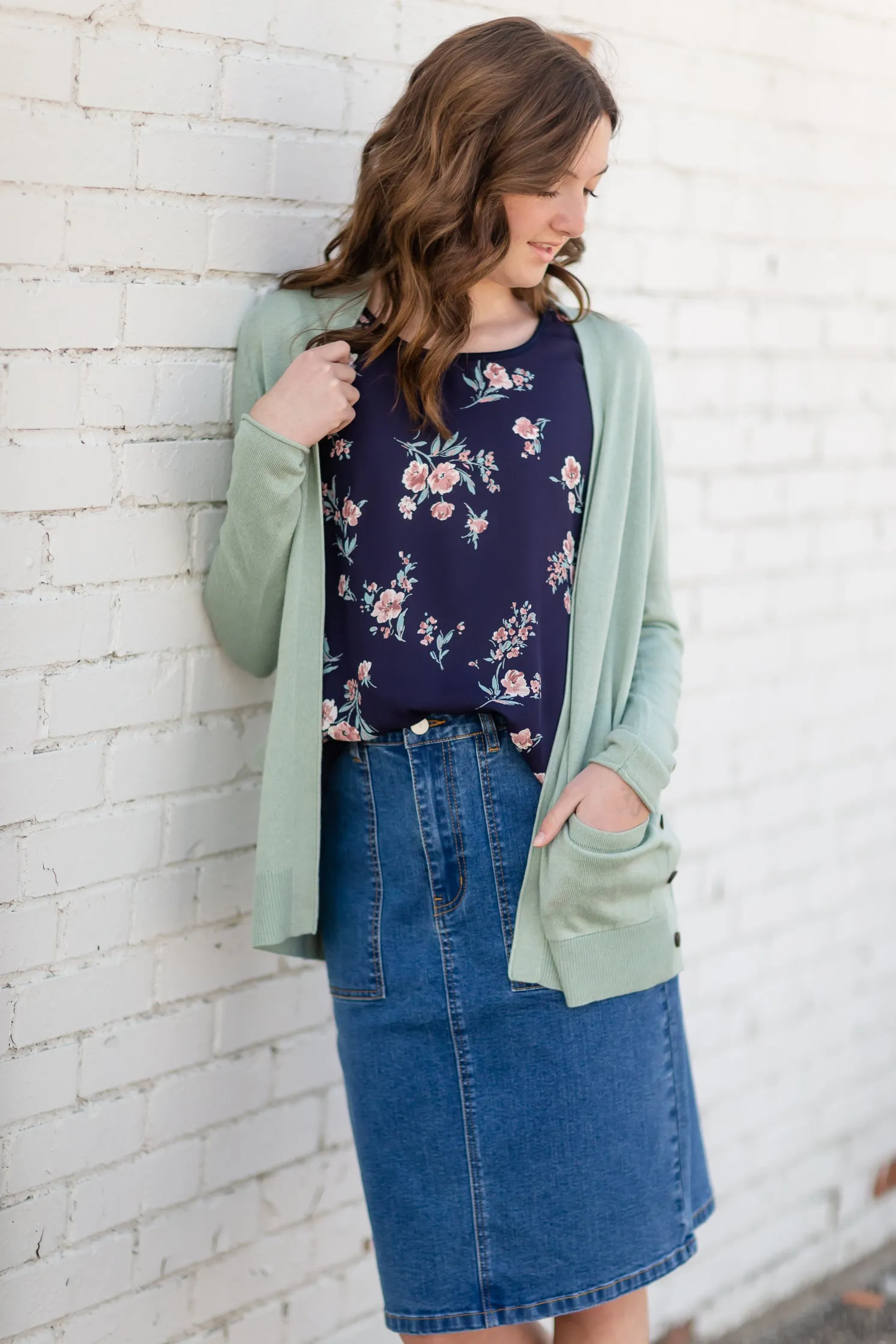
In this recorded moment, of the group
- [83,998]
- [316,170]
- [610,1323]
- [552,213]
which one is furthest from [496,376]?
[610,1323]

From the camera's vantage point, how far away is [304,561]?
1796 millimetres

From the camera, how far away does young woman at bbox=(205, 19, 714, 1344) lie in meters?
1.77

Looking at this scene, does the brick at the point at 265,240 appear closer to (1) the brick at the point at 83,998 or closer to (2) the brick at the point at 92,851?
(2) the brick at the point at 92,851

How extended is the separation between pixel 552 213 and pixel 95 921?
110cm

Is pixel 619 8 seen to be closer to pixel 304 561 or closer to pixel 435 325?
pixel 435 325

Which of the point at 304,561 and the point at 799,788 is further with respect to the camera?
the point at 799,788

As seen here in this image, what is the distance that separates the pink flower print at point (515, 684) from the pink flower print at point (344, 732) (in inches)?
7.8

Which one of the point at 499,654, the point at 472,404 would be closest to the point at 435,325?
the point at 472,404

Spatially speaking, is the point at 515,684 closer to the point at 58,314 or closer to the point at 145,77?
the point at 58,314

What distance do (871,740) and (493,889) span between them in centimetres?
163

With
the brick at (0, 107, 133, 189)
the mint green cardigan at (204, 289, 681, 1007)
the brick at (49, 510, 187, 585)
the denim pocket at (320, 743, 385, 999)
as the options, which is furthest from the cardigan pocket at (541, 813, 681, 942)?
the brick at (0, 107, 133, 189)

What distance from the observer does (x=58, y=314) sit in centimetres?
177

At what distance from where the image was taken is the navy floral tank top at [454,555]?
1.78m

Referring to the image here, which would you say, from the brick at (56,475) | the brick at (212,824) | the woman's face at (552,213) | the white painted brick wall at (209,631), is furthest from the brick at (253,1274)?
the woman's face at (552,213)
